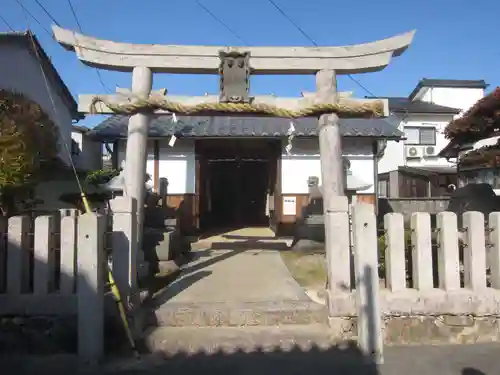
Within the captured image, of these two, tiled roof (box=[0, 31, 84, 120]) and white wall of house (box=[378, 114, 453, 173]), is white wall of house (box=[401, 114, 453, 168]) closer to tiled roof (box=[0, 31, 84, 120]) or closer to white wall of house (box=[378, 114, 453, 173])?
white wall of house (box=[378, 114, 453, 173])

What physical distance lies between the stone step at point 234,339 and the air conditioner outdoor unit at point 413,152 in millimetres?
19556

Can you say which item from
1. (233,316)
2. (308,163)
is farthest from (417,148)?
(233,316)

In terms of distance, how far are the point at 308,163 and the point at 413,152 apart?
12.3 metres

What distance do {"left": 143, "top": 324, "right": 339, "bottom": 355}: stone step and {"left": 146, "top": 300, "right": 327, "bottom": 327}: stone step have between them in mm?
101

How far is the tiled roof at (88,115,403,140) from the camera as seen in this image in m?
12.1

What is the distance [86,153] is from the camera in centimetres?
1969

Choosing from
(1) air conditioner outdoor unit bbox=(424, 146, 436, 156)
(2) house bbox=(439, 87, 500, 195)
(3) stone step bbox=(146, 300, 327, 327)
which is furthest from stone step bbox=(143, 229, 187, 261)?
(1) air conditioner outdoor unit bbox=(424, 146, 436, 156)

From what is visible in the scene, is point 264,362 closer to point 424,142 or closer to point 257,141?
point 257,141

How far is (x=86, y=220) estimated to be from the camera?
4383mm

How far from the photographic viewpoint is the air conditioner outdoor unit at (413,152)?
73.0 feet

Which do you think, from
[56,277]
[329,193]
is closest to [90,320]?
[56,277]

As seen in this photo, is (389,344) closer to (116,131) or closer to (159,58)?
(159,58)

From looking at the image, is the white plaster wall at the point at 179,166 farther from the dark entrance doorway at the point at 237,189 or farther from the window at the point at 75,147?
the window at the point at 75,147

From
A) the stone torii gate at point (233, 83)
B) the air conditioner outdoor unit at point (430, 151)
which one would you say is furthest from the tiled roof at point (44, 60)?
the air conditioner outdoor unit at point (430, 151)
